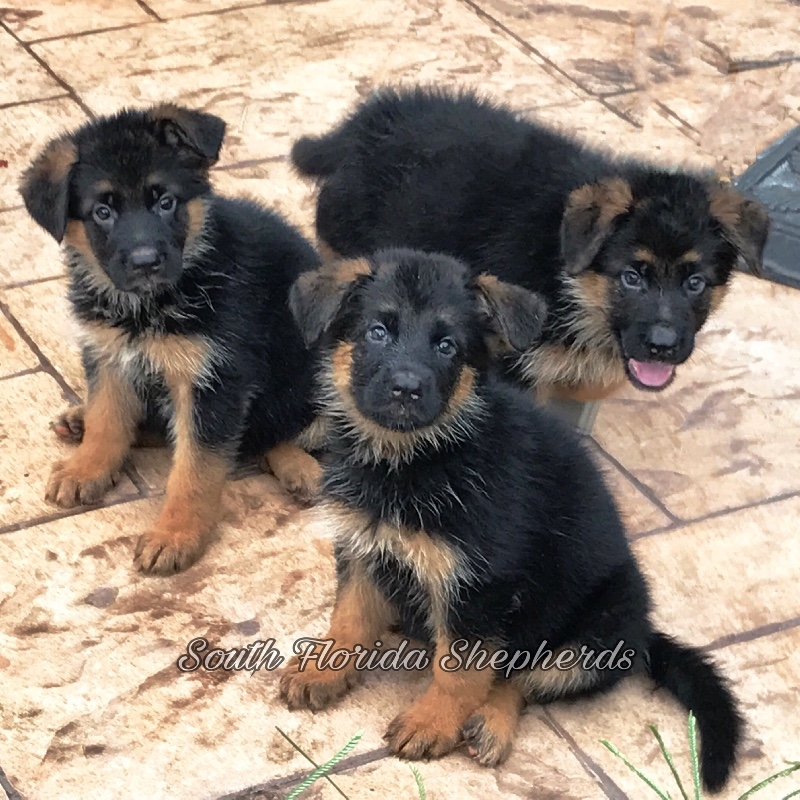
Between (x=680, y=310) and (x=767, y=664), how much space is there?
3.78 feet

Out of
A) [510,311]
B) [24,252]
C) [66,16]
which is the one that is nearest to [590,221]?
[510,311]

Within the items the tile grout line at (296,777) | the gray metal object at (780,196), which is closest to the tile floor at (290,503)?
the tile grout line at (296,777)

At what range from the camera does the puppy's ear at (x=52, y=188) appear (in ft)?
13.5

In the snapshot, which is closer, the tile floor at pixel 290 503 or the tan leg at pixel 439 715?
the tan leg at pixel 439 715

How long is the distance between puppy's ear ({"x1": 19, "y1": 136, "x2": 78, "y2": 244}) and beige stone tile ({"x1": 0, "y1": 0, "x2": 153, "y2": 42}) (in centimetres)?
362

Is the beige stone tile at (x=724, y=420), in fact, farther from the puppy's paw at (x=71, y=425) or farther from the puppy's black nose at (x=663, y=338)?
the puppy's paw at (x=71, y=425)

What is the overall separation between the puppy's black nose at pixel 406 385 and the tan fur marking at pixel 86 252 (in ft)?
4.13

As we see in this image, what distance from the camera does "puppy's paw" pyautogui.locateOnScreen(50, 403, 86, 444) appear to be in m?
4.86

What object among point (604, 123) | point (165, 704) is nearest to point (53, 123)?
point (604, 123)

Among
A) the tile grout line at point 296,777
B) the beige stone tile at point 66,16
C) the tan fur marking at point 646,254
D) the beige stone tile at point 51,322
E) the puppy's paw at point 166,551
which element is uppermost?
the tan fur marking at point 646,254

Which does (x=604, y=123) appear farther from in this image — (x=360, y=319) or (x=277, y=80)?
(x=360, y=319)

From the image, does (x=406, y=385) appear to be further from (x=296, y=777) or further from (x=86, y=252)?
(x=86, y=252)

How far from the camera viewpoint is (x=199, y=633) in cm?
414

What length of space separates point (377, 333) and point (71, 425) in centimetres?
Answer: 171
